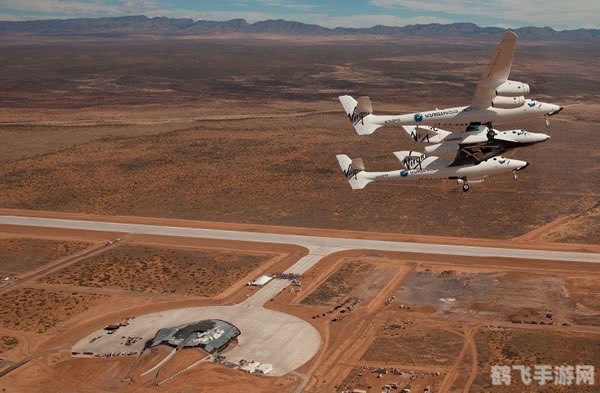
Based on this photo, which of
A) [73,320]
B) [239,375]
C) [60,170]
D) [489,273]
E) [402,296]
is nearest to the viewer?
[239,375]

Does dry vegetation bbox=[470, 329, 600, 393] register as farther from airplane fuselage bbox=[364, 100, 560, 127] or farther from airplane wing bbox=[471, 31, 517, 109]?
airplane wing bbox=[471, 31, 517, 109]

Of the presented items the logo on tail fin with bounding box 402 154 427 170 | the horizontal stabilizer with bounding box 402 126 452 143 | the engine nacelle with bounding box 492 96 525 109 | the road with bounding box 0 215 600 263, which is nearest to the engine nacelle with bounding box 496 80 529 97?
the engine nacelle with bounding box 492 96 525 109

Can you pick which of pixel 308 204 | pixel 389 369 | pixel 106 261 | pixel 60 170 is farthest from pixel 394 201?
pixel 60 170

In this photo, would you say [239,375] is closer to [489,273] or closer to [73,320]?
[73,320]

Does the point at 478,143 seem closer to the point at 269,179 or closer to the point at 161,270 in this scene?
the point at 161,270

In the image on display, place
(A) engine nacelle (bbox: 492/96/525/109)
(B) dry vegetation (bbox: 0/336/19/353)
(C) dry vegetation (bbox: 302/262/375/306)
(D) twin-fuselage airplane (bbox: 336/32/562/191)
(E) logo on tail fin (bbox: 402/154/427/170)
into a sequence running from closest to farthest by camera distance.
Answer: (D) twin-fuselage airplane (bbox: 336/32/562/191) → (A) engine nacelle (bbox: 492/96/525/109) → (E) logo on tail fin (bbox: 402/154/427/170) → (B) dry vegetation (bbox: 0/336/19/353) → (C) dry vegetation (bbox: 302/262/375/306)

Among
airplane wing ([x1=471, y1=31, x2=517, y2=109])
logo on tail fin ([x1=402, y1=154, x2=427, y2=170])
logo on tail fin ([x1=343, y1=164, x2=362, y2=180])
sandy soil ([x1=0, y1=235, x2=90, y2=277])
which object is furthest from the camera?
sandy soil ([x1=0, y1=235, x2=90, y2=277])
